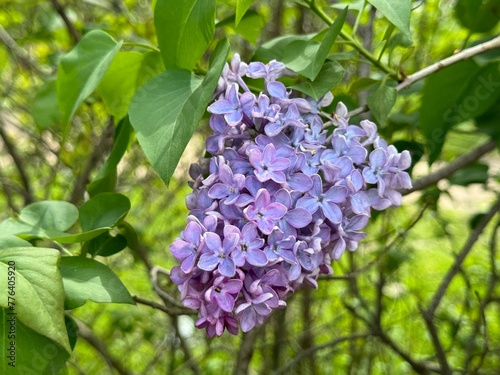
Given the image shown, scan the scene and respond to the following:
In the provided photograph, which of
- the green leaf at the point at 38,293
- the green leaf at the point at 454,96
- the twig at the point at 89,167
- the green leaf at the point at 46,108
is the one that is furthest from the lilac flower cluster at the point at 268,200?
the twig at the point at 89,167

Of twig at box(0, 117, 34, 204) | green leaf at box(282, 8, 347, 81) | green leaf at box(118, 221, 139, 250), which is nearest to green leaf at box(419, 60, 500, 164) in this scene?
green leaf at box(282, 8, 347, 81)

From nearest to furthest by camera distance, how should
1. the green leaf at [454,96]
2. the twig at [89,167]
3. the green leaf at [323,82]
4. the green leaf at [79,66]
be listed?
the green leaf at [323,82] < the green leaf at [79,66] < the green leaf at [454,96] < the twig at [89,167]

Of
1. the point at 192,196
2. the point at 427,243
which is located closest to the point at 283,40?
the point at 192,196

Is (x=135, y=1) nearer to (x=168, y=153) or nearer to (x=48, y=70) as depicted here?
(x=48, y=70)

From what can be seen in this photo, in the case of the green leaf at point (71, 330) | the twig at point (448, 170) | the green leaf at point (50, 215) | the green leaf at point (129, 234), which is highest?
the green leaf at point (50, 215)

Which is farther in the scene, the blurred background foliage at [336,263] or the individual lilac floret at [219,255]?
the blurred background foliage at [336,263]

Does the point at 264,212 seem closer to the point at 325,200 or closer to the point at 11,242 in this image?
the point at 325,200

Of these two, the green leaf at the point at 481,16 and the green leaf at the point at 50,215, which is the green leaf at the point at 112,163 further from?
the green leaf at the point at 481,16
